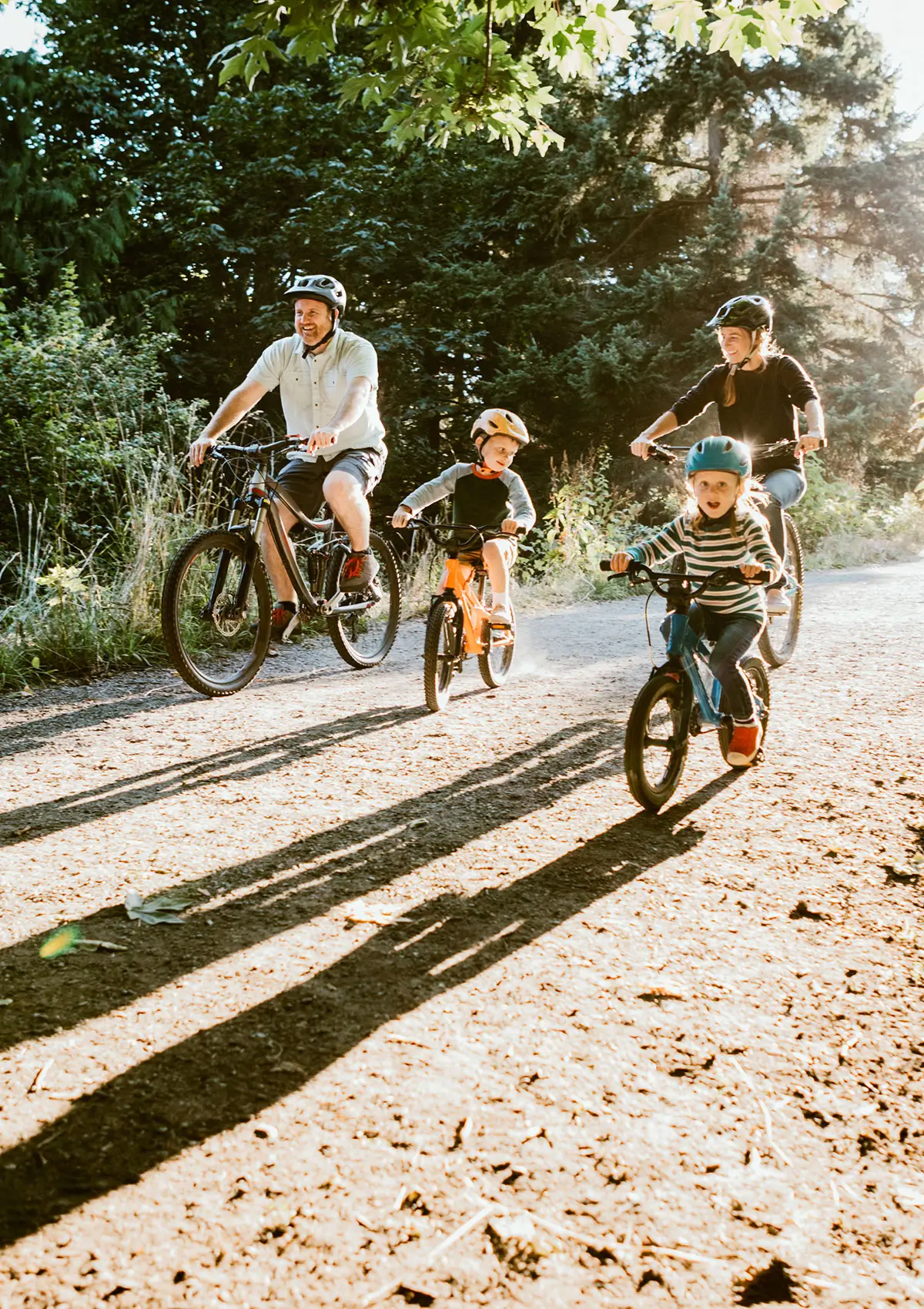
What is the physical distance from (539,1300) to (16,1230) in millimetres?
813

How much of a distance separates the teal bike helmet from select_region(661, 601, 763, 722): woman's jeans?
0.54m

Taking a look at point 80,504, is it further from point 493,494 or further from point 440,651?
point 440,651

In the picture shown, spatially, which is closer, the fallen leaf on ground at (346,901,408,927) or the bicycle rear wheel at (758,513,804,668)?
the fallen leaf on ground at (346,901,408,927)

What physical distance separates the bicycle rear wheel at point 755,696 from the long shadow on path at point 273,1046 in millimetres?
968

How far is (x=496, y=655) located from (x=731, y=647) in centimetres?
228

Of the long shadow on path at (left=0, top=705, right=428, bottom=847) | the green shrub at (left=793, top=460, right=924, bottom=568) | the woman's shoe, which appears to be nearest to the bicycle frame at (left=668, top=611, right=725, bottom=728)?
the woman's shoe

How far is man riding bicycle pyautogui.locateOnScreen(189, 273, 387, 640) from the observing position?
229 inches

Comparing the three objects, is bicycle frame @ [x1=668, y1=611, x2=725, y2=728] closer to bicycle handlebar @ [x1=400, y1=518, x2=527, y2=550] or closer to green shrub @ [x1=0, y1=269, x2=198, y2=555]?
bicycle handlebar @ [x1=400, y1=518, x2=527, y2=550]

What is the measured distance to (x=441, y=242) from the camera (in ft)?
63.6

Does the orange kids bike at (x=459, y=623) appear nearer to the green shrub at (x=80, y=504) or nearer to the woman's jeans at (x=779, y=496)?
the woman's jeans at (x=779, y=496)

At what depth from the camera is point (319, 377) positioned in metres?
6.01

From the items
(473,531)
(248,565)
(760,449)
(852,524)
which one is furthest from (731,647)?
(852,524)

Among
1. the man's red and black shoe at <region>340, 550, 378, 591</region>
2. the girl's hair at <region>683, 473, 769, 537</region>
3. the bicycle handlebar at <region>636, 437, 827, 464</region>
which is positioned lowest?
the man's red and black shoe at <region>340, 550, 378, 591</region>

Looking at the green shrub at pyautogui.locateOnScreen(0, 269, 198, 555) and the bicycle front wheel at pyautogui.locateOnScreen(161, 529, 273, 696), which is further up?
the green shrub at pyautogui.locateOnScreen(0, 269, 198, 555)
